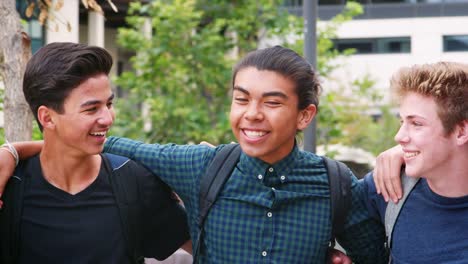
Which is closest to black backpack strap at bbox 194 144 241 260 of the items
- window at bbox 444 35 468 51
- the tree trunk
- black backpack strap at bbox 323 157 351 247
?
black backpack strap at bbox 323 157 351 247

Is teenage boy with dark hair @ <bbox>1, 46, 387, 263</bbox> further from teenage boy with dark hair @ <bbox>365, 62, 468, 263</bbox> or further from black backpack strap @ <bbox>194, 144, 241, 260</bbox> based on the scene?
teenage boy with dark hair @ <bbox>365, 62, 468, 263</bbox>

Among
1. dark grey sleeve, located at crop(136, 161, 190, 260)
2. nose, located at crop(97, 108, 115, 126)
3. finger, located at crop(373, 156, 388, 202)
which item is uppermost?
nose, located at crop(97, 108, 115, 126)

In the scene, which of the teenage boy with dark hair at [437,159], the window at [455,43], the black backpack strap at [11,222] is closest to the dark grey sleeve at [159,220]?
the black backpack strap at [11,222]

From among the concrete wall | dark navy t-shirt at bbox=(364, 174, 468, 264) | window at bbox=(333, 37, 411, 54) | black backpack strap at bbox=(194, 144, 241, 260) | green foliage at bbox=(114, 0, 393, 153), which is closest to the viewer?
dark navy t-shirt at bbox=(364, 174, 468, 264)

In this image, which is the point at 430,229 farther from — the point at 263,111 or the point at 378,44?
the point at 378,44

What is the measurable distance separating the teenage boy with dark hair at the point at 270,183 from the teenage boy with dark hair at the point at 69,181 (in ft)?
0.99

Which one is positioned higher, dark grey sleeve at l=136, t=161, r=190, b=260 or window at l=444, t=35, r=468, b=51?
window at l=444, t=35, r=468, b=51

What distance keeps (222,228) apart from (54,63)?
3.25 ft

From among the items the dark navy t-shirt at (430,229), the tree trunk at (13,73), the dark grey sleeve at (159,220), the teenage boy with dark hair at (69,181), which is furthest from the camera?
the tree trunk at (13,73)

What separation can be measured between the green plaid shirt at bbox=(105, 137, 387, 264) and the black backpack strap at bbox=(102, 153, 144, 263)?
147mm

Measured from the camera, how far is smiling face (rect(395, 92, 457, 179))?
3096 millimetres

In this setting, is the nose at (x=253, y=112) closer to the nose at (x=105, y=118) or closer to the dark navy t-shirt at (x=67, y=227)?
the nose at (x=105, y=118)

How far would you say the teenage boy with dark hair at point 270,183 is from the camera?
3227mm

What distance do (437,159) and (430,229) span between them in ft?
0.95
